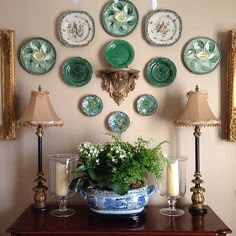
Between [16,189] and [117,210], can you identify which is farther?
[16,189]

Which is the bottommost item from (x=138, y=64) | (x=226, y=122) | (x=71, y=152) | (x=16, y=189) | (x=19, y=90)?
(x=16, y=189)

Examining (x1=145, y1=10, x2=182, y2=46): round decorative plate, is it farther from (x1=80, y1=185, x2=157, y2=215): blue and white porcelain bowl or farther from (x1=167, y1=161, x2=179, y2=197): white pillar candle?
(x1=80, y1=185, x2=157, y2=215): blue and white porcelain bowl

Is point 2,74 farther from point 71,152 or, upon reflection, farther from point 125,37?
point 125,37

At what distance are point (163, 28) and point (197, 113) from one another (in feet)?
1.99

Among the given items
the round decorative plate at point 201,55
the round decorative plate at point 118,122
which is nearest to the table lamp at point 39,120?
the round decorative plate at point 118,122

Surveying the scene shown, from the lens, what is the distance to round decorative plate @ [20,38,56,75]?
217 centimetres

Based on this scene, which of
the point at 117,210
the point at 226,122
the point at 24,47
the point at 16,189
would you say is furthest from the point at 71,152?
the point at 226,122

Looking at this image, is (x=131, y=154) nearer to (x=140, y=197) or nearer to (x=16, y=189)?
(x=140, y=197)

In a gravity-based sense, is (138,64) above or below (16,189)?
above

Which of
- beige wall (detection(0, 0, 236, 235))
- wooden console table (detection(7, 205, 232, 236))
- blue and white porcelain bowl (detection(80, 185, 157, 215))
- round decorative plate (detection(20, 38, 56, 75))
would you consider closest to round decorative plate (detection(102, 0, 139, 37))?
beige wall (detection(0, 0, 236, 235))

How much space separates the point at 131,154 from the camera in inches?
72.2

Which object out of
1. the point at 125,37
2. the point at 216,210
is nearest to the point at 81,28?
the point at 125,37

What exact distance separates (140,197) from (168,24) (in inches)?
42.6

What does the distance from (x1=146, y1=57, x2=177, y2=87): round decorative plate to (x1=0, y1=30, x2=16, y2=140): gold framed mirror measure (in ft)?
2.78
